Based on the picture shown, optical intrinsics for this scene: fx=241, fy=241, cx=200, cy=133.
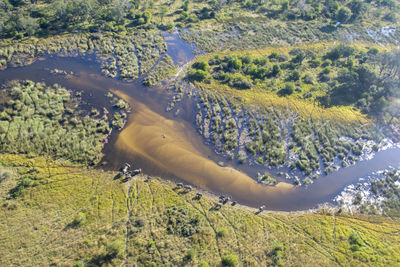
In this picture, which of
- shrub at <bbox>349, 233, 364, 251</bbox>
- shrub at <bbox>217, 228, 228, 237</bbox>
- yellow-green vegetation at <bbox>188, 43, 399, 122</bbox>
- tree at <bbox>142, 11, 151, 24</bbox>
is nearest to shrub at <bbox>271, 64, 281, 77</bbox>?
yellow-green vegetation at <bbox>188, 43, 399, 122</bbox>

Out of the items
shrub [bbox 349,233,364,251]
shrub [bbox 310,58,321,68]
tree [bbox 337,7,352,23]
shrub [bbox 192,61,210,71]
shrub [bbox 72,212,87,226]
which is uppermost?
tree [bbox 337,7,352,23]

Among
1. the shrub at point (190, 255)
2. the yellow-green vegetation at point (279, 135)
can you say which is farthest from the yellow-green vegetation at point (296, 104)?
the shrub at point (190, 255)

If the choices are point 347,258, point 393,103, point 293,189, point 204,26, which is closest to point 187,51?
point 204,26

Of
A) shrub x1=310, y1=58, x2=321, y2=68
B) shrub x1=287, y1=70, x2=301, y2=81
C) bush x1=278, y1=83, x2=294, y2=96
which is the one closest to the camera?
bush x1=278, y1=83, x2=294, y2=96

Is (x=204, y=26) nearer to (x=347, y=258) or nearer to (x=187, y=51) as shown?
(x=187, y=51)

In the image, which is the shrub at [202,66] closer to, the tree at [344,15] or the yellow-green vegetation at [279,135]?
the yellow-green vegetation at [279,135]

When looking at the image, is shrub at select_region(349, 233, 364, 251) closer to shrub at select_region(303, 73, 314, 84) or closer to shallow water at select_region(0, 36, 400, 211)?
shallow water at select_region(0, 36, 400, 211)

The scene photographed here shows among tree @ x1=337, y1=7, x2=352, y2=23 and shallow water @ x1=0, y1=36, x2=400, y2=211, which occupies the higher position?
tree @ x1=337, y1=7, x2=352, y2=23

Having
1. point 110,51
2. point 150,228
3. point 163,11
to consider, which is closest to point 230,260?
point 150,228
